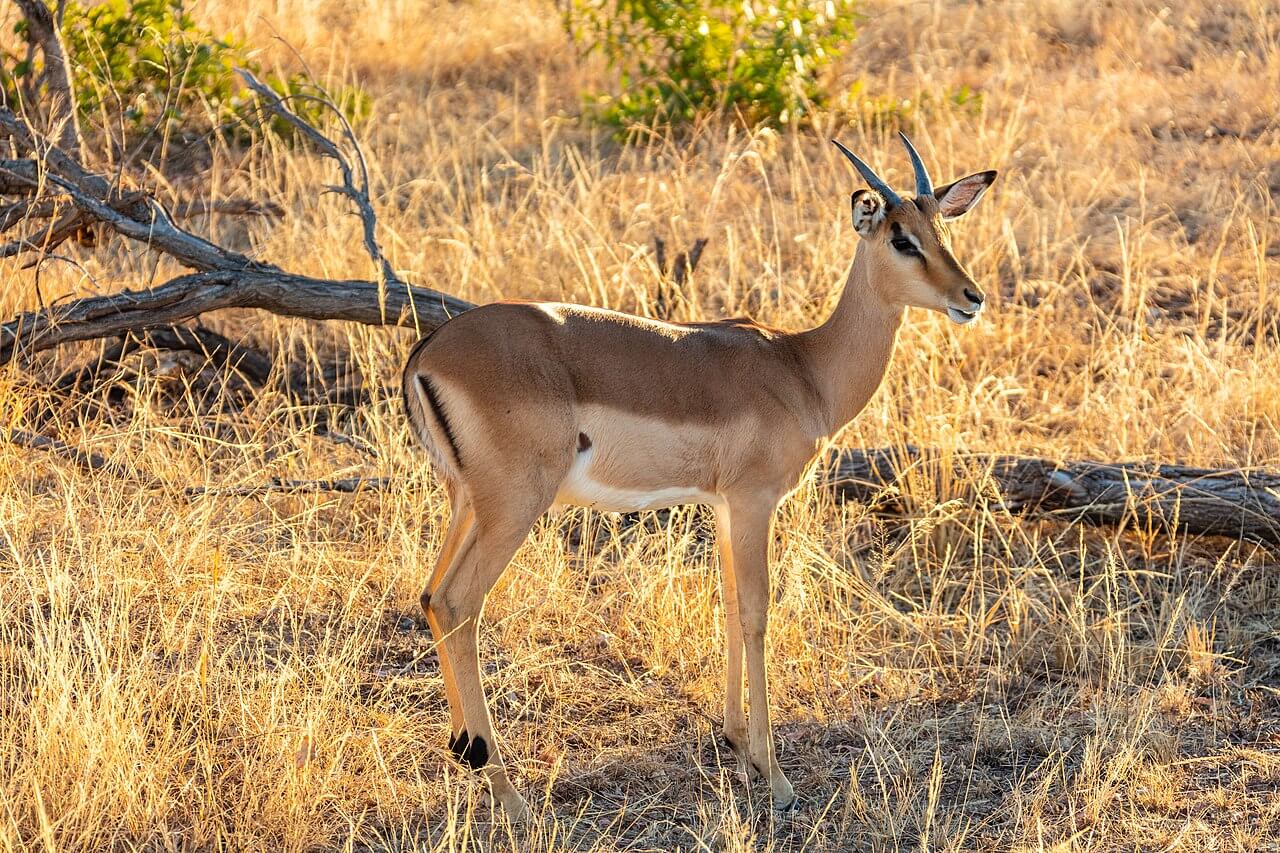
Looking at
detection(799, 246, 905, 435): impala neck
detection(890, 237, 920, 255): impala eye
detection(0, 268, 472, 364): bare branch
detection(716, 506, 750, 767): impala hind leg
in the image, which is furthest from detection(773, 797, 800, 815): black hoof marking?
detection(0, 268, 472, 364): bare branch

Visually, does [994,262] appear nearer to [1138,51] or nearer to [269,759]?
[1138,51]

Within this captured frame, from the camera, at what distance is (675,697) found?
4.83 metres

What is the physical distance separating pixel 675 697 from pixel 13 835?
2070 millimetres

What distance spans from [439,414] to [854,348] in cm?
140

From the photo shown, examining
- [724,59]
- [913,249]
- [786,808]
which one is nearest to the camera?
[786,808]

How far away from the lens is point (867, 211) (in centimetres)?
457

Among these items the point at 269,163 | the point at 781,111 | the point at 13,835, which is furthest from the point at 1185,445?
the point at 269,163

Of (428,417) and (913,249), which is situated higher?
(913,249)

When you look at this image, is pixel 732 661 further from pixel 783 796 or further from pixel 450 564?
pixel 450 564

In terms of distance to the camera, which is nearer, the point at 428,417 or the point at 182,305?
the point at 428,417

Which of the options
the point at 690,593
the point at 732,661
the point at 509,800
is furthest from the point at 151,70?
the point at 509,800

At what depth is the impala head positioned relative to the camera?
446 centimetres

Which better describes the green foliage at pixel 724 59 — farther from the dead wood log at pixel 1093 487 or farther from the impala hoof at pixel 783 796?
the impala hoof at pixel 783 796

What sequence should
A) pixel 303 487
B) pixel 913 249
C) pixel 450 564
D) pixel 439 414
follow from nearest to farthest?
pixel 439 414 → pixel 450 564 → pixel 913 249 → pixel 303 487
